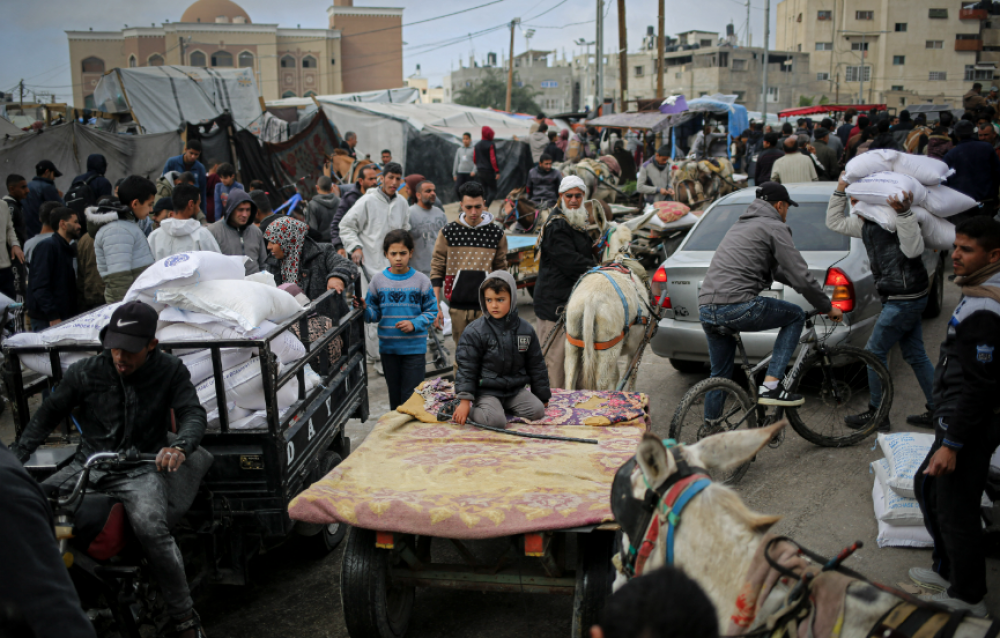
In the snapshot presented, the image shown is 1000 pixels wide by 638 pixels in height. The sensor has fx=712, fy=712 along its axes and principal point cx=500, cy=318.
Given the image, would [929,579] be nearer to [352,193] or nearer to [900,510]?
[900,510]

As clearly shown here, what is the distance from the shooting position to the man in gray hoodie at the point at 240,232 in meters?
6.59

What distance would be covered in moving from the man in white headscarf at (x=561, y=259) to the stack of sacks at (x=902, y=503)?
2.50 metres

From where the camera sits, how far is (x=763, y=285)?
5414mm

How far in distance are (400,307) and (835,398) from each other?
11.7 feet

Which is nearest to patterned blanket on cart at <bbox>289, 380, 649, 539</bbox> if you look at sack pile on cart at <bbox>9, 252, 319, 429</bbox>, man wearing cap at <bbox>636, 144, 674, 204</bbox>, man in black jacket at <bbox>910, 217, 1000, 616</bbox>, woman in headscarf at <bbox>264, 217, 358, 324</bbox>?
sack pile on cart at <bbox>9, 252, 319, 429</bbox>

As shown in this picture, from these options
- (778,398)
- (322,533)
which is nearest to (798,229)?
(778,398)

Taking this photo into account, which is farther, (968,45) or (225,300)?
(968,45)

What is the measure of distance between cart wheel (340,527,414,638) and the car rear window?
4.98 metres

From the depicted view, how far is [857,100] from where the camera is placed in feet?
227

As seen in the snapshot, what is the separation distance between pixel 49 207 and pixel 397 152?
594 inches

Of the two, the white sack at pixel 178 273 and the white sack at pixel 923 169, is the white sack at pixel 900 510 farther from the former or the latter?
the white sack at pixel 178 273

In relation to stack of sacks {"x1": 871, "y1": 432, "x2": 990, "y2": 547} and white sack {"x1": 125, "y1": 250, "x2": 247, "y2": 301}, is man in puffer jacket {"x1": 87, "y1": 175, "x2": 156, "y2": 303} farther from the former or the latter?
stack of sacks {"x1": 871, "y1": 432, "x2": 990, "y2": 547}

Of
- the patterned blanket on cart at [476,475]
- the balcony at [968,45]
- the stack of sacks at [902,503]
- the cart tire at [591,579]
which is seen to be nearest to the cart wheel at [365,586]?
the patterned blanket on cart at [476,475]

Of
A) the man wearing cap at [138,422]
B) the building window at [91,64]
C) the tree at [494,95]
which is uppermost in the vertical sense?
the building window at [91,64]
